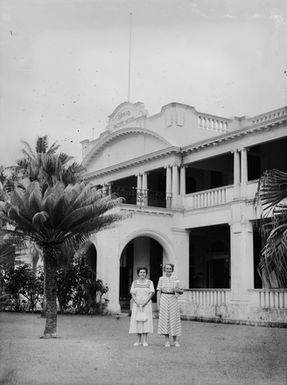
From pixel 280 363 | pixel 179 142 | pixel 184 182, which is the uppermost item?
pixel 179 142

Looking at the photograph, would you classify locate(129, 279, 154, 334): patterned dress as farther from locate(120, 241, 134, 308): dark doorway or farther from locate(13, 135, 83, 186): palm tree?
locate(120, 241, 134, 308): dark doorway

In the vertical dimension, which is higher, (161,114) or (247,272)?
(161,114)

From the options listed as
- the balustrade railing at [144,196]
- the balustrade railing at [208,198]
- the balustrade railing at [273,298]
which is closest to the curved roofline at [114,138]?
the balustrade railing at [144,196]

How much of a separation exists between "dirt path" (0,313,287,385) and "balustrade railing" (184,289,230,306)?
15.0ft

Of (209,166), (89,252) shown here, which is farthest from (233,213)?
(89,252)

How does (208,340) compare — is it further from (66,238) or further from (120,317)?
(120,317)

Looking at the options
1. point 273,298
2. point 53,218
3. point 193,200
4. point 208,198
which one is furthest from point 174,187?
point 53,218

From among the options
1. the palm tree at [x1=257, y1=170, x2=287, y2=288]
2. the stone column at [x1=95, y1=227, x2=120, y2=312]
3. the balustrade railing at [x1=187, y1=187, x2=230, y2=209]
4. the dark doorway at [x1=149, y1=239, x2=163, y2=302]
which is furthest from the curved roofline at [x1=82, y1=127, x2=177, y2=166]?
the palm tree at [x1=257, y1=170, x2=287, y2=288]

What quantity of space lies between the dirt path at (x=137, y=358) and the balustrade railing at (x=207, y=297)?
4.58 metres

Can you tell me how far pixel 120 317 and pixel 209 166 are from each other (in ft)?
24.6

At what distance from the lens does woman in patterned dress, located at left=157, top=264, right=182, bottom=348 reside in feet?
40.1

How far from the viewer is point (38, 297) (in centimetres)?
2556

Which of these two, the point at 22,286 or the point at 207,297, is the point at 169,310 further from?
the point at 22,286

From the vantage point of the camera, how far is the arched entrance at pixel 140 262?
27.2m
